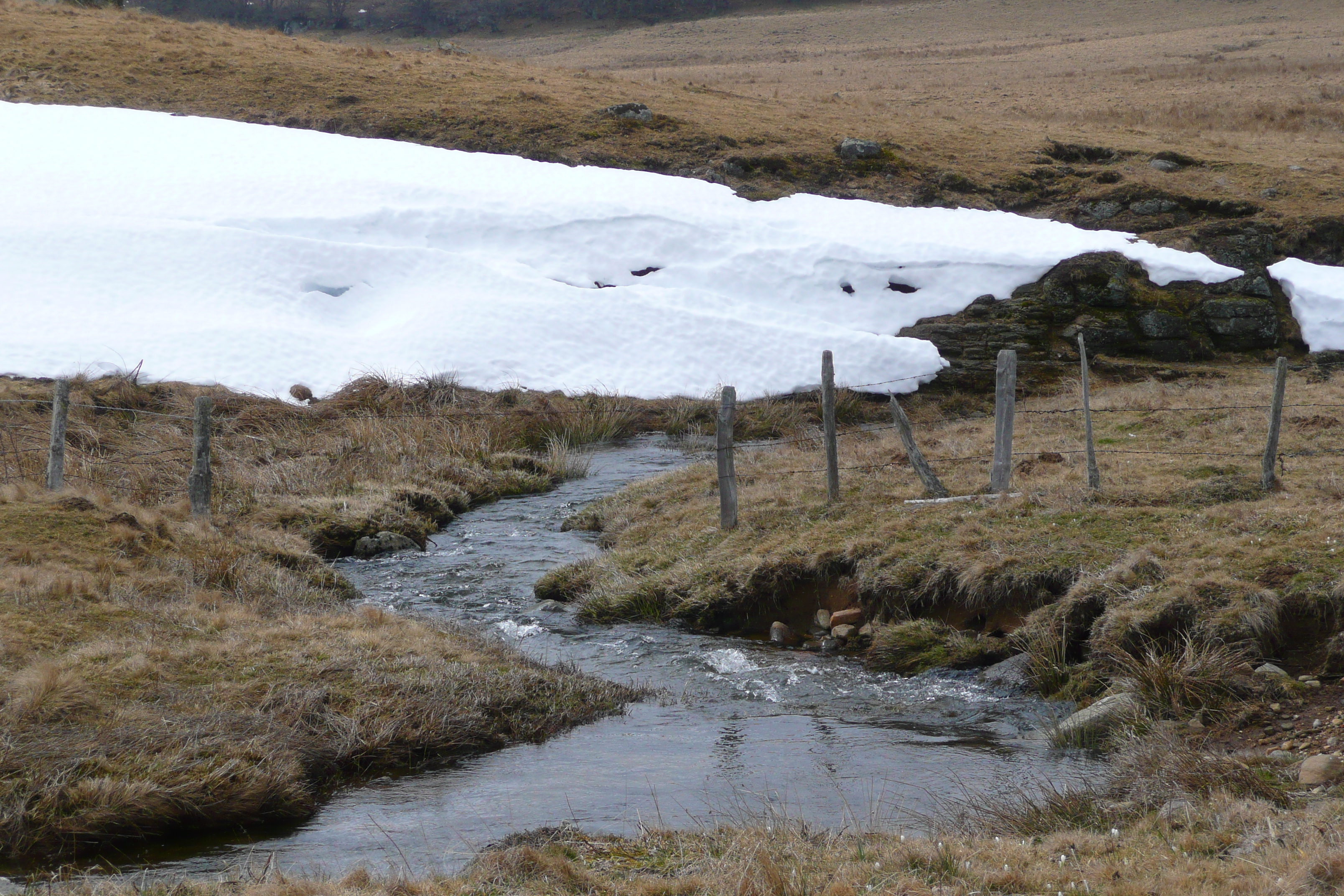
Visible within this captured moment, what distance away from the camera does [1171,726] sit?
21.5 feet

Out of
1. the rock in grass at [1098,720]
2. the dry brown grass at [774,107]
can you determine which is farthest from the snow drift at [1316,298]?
the rock in grass at [1098,720]

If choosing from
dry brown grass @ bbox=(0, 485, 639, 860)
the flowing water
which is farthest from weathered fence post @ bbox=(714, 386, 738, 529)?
dry brown grass @ bbox=(0, 485, 639, 860)

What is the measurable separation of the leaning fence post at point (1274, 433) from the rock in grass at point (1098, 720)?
3.89 meters

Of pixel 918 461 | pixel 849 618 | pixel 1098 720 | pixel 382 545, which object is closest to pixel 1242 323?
pixel 918 461

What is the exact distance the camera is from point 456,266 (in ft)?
71.9

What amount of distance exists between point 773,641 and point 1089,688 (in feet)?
9.26

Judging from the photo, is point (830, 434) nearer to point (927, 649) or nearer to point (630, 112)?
point (927, 649)

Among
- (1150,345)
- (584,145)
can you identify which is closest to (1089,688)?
(1150,345)

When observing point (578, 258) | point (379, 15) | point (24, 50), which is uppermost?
point (379, 15)

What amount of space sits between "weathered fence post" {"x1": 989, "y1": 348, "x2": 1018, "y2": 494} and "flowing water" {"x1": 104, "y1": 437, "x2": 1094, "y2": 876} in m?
2.98

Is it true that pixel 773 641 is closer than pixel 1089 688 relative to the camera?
No

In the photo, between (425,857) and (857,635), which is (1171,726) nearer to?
(857,635)

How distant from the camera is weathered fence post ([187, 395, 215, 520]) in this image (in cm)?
1123

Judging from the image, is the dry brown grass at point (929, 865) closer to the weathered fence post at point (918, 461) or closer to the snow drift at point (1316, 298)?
the weathered fence post at point (918, 461)
